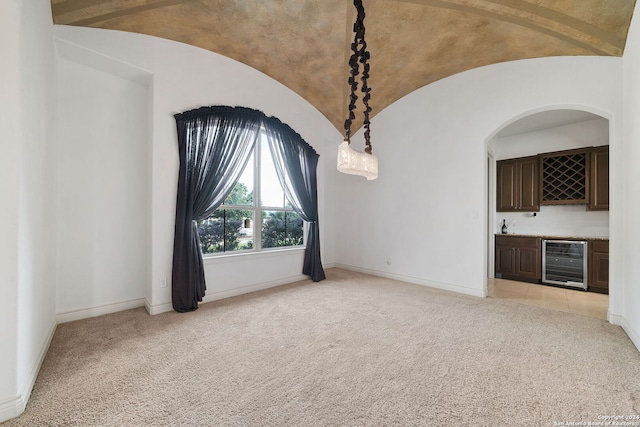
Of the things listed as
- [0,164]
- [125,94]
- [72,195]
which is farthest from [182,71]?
[0,164]

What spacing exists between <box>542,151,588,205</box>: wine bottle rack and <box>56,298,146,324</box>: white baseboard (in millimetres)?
6616

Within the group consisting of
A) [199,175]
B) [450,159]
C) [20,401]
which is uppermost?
[450,159]

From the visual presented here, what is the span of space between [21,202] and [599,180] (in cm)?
680

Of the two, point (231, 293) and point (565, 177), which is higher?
point (565, 177)

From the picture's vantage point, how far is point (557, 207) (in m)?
4.70

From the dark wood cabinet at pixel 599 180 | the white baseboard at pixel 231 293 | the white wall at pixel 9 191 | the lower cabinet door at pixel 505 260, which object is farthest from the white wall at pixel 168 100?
the dark wood cabinet at pixel 599 180

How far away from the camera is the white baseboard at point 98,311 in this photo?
2689mm

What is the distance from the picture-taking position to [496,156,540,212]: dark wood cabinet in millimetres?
4758

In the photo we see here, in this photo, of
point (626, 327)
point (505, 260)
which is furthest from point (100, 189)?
point (505, 260)

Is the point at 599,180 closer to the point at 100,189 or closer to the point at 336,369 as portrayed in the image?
the point at 336,369

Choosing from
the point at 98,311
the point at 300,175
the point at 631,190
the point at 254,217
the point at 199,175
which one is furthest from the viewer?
the point at 300,175

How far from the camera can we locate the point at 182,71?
314 cm

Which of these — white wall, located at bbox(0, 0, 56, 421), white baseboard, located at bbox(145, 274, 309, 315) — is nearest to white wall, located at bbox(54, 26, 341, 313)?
white baseboard, located at bbox(145, 274, 309, 315)

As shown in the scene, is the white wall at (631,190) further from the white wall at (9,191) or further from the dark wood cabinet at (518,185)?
the white wall at (9,191)
